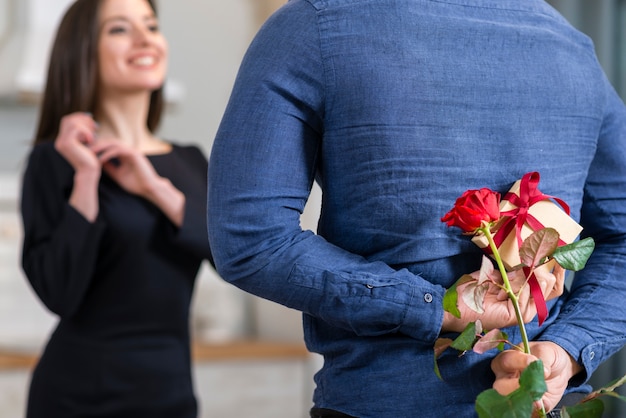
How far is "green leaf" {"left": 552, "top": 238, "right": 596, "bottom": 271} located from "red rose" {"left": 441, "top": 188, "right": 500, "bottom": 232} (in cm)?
7

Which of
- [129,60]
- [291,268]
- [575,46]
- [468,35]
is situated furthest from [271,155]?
[129,60]

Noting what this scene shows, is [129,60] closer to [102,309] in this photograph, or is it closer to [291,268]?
[102,309]

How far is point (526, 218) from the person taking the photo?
1.00 m

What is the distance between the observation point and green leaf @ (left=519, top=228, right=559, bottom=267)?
0.93m

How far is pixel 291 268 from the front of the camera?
0.99 meters

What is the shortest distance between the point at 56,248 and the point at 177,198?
0.97 feet

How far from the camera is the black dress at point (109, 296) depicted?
2170 millimetres

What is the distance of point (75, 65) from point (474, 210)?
5.41ft

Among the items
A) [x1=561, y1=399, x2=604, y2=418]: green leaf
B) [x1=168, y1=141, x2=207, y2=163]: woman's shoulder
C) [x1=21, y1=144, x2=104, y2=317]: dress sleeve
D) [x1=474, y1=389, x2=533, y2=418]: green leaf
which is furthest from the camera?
[x1=168, y1=141, x2=207, y2=163]: woman's shoulder

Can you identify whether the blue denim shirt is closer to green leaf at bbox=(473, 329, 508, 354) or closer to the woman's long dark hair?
green leaf at bbox=(473, 329, 508, 354)

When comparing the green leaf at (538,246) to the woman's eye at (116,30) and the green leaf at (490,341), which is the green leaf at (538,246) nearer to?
the green leaf at (490,341)

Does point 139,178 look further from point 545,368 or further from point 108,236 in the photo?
point 545,368

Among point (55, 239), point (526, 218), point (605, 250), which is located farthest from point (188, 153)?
point (526, 218)

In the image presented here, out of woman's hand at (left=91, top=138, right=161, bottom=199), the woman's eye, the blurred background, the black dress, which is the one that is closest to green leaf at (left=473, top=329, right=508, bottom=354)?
the black dress
